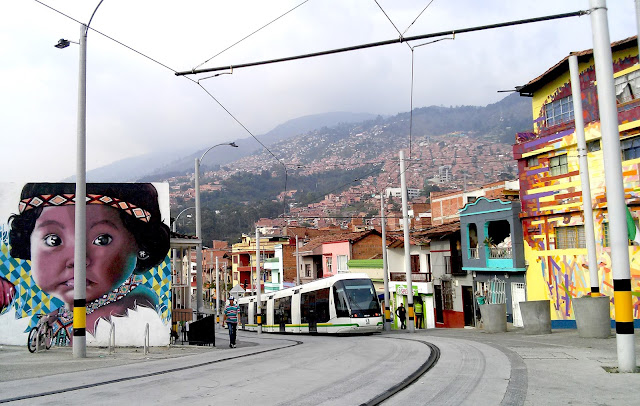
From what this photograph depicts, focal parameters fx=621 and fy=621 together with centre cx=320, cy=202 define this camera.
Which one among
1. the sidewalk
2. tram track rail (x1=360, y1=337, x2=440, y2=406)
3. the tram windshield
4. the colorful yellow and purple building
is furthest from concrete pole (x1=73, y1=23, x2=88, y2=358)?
the colorful yellow and purple building

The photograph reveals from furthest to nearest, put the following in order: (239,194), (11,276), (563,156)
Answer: (239,194) < (563,156) < (11,276)

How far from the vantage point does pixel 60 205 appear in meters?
20.0

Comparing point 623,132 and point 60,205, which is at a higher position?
point 623,132

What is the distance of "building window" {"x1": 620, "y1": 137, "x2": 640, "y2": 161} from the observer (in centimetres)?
2447

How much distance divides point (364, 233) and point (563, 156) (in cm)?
2940

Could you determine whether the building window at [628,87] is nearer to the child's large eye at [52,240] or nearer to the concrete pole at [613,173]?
the concrete pole at [613,173]

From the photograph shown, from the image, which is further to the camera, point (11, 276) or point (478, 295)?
point (478, 295)

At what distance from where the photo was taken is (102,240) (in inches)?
793

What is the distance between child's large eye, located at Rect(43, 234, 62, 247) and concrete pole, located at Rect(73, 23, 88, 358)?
4.73 meters

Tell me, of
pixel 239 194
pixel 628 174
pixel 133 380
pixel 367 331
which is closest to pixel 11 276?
pixel 133 380

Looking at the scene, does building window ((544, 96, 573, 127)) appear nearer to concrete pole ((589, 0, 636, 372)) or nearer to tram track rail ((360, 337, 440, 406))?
tram track rail ((360, 337, 440, 406))

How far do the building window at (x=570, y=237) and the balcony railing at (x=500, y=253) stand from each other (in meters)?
3.36

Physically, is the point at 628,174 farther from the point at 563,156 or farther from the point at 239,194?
the point at 239,194

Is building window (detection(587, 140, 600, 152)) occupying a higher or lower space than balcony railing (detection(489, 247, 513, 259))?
higher
